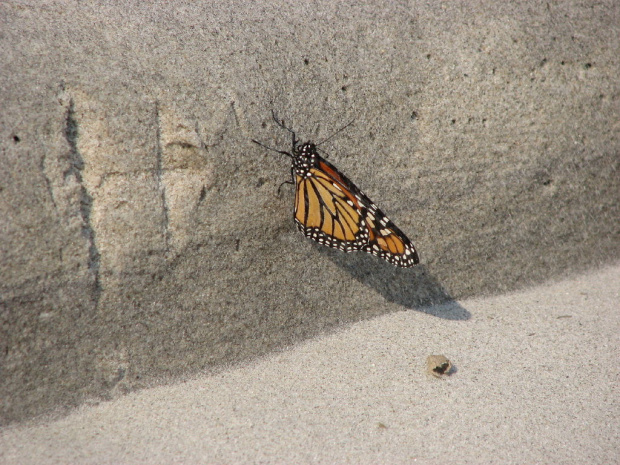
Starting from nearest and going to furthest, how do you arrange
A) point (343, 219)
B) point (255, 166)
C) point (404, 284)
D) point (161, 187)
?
point (161, 187), point (255, 166), point (343, 219), point (404, 284)

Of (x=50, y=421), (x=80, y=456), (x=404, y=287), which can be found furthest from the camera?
(x=404, y=287)

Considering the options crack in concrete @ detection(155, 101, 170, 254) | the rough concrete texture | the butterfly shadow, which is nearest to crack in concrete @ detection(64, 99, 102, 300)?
the rough concrete texture

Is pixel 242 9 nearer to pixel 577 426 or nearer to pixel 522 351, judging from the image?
pixel 522 351

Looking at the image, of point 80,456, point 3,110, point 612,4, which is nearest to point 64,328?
point 80,456

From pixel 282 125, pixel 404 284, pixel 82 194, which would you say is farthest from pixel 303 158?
pixel 82 194

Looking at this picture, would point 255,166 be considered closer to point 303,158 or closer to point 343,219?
point 303,158

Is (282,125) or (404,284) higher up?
(282,125)
